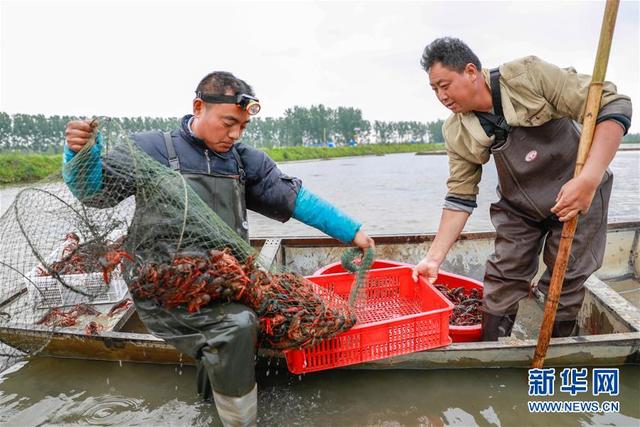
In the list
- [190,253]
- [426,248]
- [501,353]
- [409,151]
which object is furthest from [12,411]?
[409,151]

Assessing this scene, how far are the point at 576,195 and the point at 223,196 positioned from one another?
7.11 ft

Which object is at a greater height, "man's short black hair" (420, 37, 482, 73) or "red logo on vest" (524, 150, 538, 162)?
"man's short black hair" (420, 37, 482, 73)

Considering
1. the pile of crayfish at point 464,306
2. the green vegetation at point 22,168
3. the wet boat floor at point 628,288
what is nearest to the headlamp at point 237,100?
the pile of crayfish at point 464,306

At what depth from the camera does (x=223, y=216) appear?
266 centimetres

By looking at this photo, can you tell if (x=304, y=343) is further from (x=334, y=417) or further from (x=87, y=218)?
(x=87, y=218)

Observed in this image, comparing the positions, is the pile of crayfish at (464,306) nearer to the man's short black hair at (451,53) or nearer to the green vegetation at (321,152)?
the man's short black hair at (451,53)

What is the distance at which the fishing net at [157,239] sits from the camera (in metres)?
2.11

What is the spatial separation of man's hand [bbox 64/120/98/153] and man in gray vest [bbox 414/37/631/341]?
7.10 feet

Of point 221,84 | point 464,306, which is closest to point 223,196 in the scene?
point 221,84

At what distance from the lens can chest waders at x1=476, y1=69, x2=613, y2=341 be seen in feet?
9.29

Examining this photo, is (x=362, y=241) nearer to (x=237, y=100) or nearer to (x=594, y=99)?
(x=237, y=100)

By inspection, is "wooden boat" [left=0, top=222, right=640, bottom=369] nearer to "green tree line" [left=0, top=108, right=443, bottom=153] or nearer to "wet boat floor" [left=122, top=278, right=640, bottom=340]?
"wet boat floor" [left=122, top=278, right=640, bottom=340]

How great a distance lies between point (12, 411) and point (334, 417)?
2404 mm

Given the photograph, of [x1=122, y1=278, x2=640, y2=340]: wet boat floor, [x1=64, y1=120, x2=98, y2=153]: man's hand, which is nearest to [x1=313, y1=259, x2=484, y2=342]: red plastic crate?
[x1=122, y1=278, x2=640, y2=340]: wet boat floor
